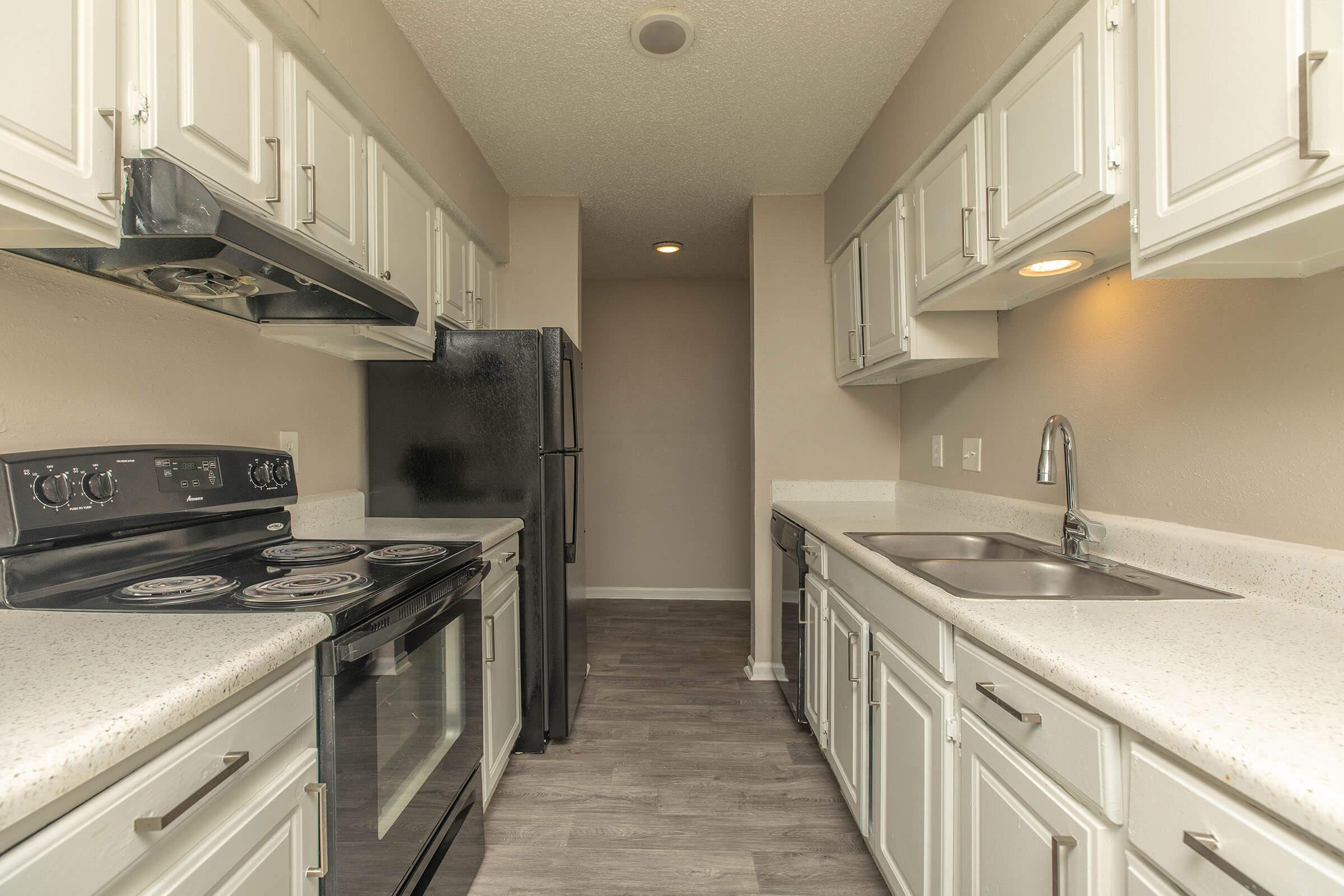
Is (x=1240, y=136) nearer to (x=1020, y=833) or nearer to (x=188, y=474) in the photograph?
(x=1020, y=833)

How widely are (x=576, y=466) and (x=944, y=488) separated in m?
1.51

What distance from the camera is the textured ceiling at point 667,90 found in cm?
193

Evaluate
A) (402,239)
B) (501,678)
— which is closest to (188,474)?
(402,239)

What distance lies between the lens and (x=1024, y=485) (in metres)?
2.05

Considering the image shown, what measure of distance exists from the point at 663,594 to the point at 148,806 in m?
4.36

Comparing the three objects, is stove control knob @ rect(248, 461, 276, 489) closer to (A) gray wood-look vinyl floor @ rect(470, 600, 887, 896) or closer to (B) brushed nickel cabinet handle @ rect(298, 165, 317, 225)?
(B) brushed nickel cabinet handle @ rect(298, 165, 317, 225)

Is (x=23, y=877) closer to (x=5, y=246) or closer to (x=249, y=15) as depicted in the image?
(x=5, y=246)

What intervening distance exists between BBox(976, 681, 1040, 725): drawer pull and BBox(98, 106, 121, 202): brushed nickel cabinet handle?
156cm

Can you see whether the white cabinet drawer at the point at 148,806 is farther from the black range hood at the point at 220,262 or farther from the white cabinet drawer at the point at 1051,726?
the white cabinet drawer at the point at 1051,726

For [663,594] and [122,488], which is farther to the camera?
[663,594]

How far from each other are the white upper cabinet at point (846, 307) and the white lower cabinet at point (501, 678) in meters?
1.72

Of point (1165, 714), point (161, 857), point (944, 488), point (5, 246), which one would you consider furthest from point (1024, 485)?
point (5, 246)

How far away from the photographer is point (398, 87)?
1.95 metres

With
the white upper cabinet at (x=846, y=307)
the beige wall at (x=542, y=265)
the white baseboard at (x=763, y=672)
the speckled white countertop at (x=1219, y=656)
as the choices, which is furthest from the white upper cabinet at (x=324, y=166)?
the white baseboard at (x=763, y=672)
